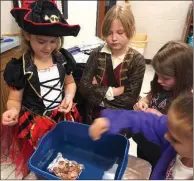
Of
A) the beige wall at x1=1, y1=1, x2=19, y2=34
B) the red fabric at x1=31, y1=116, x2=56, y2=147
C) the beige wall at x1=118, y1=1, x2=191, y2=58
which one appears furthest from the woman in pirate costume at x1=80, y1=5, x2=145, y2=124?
the beige wall at x1=118, y1=1, x2=191, y2=58

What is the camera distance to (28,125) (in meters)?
0.91

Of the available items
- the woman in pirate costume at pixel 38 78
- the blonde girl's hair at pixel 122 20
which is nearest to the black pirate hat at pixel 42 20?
the woman in pirate costume at pixel 38 78

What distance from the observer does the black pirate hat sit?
78 cm

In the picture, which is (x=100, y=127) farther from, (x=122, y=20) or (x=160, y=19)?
(x=160, y=19)

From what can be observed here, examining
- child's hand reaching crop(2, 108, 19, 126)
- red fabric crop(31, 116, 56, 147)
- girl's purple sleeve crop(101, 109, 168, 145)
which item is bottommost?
red fabric crop(31, 116, 56, 147)

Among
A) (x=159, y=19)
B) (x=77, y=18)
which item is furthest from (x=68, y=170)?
(x=159, y=19)

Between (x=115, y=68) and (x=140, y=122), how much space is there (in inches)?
16.5

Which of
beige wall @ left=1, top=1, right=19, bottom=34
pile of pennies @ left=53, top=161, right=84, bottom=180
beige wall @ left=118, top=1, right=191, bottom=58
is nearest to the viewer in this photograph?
pile of pennies @ left=53, top=161, right=84, bottom=180

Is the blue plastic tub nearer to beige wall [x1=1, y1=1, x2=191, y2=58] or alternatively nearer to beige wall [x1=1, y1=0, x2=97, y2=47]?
beige wall [x1=1, y1=0, x2=97, y2=47]

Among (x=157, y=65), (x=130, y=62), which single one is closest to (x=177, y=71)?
(x=157, y=65)

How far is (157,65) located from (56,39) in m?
0.44

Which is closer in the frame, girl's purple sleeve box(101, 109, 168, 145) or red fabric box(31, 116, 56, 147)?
girl's purple sleeve box(101, 109, 168, 145)

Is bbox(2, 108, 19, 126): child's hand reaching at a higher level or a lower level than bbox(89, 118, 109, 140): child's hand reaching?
lower

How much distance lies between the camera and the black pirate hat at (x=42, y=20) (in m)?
0.78
